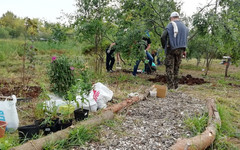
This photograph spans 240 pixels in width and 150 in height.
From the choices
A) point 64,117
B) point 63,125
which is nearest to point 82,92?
point 64,117

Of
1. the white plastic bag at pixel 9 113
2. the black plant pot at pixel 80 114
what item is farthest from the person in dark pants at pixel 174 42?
the white plastic bag at pixel 9 113

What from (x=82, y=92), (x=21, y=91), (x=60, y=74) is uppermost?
(x=60, y=74)

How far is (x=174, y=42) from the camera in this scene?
587 cm

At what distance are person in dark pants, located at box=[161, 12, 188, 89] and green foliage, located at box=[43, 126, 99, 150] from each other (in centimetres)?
368

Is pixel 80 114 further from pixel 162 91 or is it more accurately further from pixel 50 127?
pixel 162 91

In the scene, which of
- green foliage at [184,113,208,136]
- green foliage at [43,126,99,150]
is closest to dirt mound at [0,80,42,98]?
green foliage at [43,126,99,150]

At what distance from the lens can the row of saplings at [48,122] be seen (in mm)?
2723

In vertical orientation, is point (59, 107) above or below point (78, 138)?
above

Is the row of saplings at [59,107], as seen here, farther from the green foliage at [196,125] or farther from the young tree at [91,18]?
the young tree at [91,18]

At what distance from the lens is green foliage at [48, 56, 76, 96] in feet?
14.0

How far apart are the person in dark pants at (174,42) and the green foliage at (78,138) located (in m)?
3.68

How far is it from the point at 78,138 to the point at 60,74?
1.85 m

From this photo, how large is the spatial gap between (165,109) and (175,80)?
93.5 inches

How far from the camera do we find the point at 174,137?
2996 millimetres
